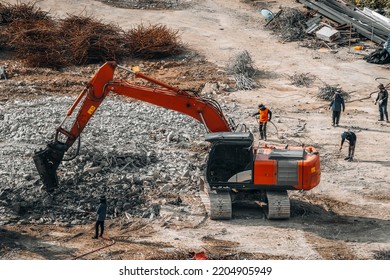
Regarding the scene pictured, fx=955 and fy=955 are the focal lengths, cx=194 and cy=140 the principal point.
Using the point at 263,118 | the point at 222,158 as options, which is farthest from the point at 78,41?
the point at 222,158

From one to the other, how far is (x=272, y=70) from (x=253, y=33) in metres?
4.55

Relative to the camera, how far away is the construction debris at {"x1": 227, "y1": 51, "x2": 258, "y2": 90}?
34188 mm

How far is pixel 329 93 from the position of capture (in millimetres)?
33250

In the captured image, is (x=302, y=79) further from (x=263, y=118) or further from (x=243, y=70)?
(x=263, y=118)

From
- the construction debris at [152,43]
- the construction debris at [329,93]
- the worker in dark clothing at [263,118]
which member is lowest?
the worker in dark clothing at [263,118]

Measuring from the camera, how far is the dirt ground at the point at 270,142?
21.8 m

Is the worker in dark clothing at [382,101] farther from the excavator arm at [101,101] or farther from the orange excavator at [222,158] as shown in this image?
the excavator arm at [101,101]

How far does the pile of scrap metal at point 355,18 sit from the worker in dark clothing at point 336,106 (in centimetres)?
881

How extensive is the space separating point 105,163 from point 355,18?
717 inches

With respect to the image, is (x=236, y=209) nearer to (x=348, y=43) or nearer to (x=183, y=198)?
(x=183, y=198)

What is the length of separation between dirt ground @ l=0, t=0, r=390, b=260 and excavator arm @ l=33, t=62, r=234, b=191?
1.74 meters

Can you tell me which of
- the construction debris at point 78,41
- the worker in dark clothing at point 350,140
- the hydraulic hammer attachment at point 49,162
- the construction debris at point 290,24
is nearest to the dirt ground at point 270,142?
the worker in dark clothing at point 350,140

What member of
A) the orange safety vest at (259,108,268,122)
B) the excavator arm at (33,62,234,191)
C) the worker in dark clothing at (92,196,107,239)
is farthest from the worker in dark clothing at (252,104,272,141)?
the worker in dark clothing at (92,196,107,239)

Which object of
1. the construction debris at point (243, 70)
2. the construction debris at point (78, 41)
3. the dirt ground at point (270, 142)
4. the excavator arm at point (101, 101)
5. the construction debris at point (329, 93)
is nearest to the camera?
the dirt ground at point (270, 142)
